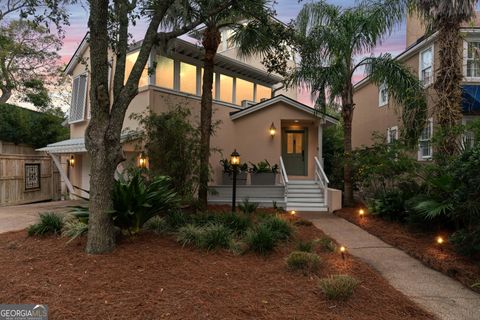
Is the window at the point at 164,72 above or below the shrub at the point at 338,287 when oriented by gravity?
above

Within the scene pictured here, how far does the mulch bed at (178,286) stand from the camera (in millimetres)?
3740

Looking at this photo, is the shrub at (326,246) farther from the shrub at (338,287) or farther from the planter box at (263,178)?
the planter box at (263,178)

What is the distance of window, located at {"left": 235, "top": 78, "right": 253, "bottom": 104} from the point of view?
52.5ft

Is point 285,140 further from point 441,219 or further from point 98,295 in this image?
point 98,295

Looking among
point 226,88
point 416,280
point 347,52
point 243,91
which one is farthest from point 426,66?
point 416,280

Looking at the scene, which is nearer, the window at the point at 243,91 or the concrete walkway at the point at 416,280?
the concrete walkway at the point at 416,280

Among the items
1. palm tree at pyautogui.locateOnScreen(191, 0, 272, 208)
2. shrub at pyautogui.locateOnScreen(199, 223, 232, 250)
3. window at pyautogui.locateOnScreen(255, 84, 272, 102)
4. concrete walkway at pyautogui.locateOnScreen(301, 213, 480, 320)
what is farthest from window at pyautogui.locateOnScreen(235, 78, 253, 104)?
shrub at pyautogui.locateOnScreen(199, 223, 232, 250)

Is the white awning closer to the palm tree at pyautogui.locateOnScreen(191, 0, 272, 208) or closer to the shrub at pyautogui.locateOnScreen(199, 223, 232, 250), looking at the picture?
the palm tree at pyautogui.locateOnScreen(191, 0, 272, 208)

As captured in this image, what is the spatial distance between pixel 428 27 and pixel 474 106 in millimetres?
4937

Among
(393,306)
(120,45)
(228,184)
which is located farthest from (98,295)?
(228,184)

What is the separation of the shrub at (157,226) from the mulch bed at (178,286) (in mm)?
923

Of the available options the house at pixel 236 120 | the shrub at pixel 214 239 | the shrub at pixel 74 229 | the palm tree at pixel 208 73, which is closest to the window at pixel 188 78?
the house at pixel 236 120

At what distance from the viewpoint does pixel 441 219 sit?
7.73 metres

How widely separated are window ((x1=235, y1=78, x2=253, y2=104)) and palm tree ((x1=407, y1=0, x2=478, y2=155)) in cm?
844
